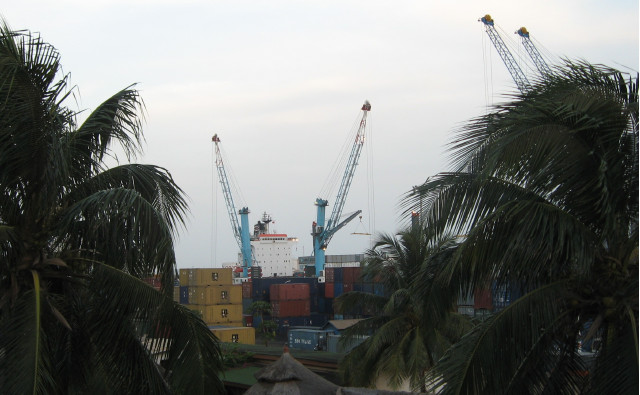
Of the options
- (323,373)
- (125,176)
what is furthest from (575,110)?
(323,373)

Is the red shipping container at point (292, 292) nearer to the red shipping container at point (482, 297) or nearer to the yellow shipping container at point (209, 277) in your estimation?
the yellow shipping container at point (209, 277)

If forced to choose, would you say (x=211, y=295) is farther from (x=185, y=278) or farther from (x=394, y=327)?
(x=394, y=327)

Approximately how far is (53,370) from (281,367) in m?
7.46

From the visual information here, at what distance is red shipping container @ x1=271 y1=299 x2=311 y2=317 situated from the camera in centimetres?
6133

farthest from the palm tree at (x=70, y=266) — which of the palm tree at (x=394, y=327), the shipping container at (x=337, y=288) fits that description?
the shipping container at (x=337, y=288)

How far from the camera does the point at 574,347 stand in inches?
303

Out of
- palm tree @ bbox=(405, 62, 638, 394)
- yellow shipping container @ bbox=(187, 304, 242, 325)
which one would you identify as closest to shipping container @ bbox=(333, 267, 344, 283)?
yellow shipping container @ bbox=(187, 304, 242, 325)

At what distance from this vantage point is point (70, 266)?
896 centimetres

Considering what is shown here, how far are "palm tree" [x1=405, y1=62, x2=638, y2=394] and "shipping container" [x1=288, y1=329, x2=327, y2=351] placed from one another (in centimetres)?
3332

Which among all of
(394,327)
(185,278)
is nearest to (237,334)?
(185,278)

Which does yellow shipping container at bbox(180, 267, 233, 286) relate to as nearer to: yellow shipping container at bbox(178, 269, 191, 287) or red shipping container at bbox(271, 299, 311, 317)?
yellow shipping container at bbox(178, 269, 191, 287)

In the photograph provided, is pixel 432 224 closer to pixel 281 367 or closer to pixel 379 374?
pixel 281 367

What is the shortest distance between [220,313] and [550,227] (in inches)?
2065

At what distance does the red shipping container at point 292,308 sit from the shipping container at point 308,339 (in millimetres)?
17462
